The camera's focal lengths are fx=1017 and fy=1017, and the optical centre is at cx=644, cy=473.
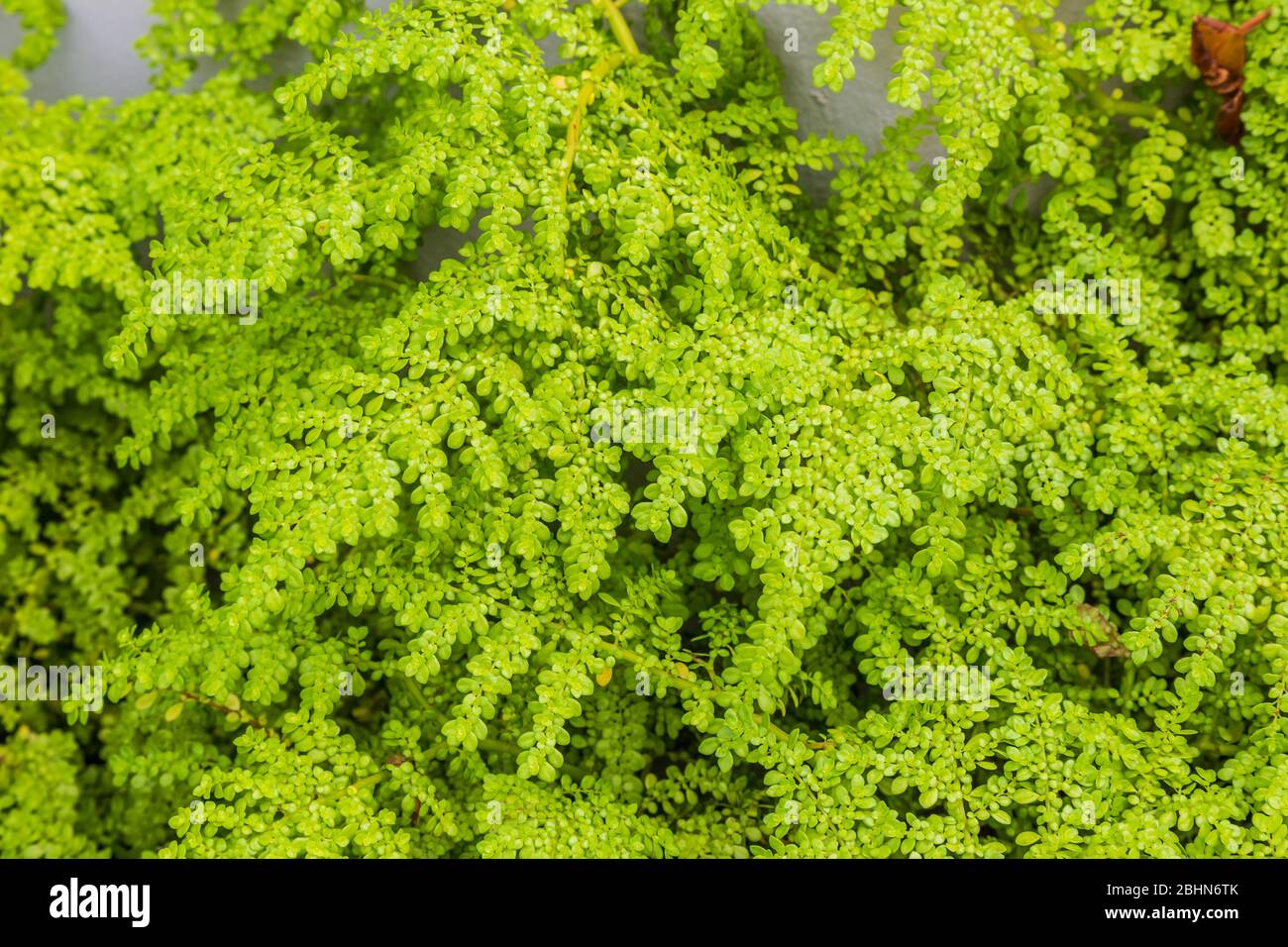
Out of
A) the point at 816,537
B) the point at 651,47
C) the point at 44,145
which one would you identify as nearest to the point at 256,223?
the point at 44,145

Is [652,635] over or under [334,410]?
under

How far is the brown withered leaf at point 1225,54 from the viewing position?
2713mm

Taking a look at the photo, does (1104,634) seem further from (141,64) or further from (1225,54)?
(141,64)

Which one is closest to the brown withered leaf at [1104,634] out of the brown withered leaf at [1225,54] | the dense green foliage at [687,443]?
Result: the dense green foliage at [687,443]

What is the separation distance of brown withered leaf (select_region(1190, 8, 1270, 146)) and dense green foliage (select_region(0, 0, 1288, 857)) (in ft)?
0.14

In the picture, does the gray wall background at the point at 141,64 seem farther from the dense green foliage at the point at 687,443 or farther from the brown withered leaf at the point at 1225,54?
the brown withered leaf at the point at 1225,54

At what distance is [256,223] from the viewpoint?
2443 millimetres

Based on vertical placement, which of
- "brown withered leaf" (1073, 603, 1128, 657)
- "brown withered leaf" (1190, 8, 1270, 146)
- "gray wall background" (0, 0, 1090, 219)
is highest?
"gray wall background" (0, 0, 1090, 219)

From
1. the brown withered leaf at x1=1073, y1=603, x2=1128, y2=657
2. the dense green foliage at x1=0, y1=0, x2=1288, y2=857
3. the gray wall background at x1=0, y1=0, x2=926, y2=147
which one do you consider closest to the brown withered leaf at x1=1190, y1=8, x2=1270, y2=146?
the dense green foliage at x1=0, y1=0, x2=1288, y2=857

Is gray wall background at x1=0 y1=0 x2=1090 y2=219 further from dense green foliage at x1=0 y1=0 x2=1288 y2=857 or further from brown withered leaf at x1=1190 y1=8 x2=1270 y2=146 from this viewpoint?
brown withered leaf at x1=1190 y1=8 x2=1270 y2=146

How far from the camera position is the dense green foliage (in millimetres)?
2340

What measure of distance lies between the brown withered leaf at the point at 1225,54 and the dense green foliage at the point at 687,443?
42mm

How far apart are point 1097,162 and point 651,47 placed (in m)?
1.38
